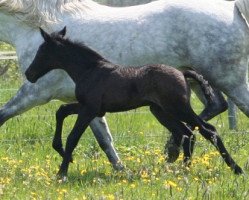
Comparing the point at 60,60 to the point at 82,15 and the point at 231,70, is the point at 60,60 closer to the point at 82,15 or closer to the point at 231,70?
the point at 82,15

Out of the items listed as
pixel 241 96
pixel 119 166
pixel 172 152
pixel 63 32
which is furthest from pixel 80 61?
pixel 241 96

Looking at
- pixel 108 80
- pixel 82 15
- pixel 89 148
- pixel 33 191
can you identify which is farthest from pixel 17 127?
pixel 33 191

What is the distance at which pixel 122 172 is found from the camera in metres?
7.59

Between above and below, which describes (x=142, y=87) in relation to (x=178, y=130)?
above

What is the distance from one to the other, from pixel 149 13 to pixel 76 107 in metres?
1.35

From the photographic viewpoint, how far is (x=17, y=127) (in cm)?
1050

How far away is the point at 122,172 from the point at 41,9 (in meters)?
Result: 2.04

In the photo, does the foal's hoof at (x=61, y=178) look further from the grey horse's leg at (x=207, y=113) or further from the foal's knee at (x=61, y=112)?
the grey horse's leg at (x=207, y=113)

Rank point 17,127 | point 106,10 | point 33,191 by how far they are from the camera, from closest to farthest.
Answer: point 33,191
point 106,10
point 17,127

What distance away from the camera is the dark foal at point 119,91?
24.8 feet

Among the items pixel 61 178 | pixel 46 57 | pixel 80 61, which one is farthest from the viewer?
pixel 46 57

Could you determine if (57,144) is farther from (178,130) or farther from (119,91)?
(178,130)

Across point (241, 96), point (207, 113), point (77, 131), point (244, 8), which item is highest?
point (244, 8)

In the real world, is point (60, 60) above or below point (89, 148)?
above
